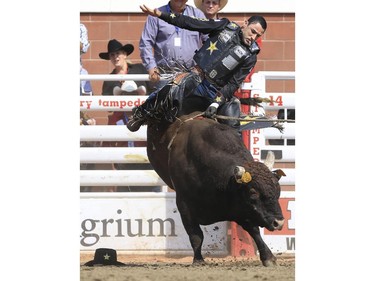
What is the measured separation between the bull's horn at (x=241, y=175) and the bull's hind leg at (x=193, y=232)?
78 centimetres

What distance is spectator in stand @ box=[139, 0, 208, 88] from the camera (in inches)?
456

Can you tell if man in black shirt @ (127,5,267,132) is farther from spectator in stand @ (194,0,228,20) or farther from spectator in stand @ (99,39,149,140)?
spectator in stand @ (99,39,149,140)

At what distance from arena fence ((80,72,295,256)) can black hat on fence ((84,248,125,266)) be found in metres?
1.35

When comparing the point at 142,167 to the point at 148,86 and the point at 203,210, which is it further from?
the point at 203,210

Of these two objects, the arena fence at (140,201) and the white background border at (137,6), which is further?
the white background border at (137,6)

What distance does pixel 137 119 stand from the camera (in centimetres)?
1103

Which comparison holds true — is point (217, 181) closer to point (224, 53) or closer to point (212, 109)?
point (212, 109)

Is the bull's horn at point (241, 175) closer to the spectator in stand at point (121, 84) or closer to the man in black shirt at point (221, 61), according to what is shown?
the man in black shirt at point (221, 61)

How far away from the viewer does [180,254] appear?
1195cm

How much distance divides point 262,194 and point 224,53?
1428 millimetres

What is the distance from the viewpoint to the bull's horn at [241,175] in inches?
378

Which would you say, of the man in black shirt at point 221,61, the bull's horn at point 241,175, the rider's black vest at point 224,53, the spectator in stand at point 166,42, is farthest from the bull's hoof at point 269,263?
the spectator in stand at point 166,42

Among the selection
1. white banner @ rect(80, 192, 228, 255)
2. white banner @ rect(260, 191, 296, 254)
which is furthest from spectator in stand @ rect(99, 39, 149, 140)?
white banner @ rect(260, 191, 296, 254)
